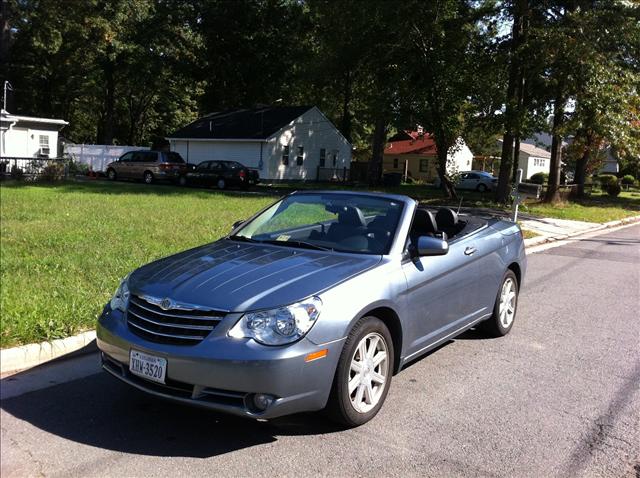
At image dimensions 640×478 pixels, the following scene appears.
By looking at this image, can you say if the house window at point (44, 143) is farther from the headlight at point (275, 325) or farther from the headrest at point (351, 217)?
the headlight at point (275, 325)

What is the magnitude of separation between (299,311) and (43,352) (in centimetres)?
260

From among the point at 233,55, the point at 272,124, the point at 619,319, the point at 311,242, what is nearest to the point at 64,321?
the point at 311,242

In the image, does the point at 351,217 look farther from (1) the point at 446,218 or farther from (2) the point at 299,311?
(2) the point at 299,311

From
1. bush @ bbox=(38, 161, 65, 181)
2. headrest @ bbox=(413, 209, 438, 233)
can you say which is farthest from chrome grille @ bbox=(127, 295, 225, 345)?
bush @ bbox=(38, 161, 65, 181)

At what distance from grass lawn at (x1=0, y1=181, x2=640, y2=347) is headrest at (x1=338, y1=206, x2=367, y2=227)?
0.28 meters

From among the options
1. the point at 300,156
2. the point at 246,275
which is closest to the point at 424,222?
the point at 246,275

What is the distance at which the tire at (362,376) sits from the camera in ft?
12.0

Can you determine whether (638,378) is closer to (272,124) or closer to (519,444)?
(519,444)

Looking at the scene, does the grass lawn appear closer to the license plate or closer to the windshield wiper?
the windshield wiper

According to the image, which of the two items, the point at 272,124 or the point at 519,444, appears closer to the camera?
the point at 519,444

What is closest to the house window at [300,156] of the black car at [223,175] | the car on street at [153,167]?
the black car at [223,175]

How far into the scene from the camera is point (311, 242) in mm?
4766

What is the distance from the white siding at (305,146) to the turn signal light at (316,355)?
3087cm

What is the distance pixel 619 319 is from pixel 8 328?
663 cm
